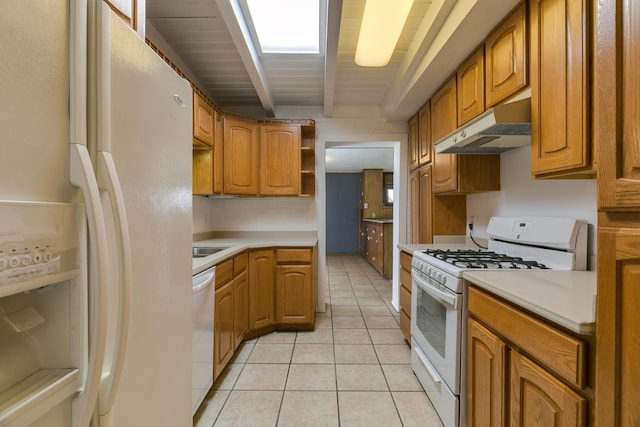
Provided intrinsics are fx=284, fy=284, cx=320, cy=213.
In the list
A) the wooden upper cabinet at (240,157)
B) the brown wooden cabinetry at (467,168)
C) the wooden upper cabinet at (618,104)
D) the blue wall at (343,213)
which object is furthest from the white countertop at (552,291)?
the blue wall at (343,213)

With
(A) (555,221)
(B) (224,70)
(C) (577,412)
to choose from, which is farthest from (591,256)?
(B) (224,70)

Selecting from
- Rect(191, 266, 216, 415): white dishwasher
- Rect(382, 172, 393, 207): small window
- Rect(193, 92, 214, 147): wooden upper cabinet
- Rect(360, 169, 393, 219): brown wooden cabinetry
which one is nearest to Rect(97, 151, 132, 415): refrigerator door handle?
Rect(191, 266, 216, 415): white dishwasher

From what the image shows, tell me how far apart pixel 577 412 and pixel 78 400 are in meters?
1.27

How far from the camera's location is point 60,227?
1.87ft

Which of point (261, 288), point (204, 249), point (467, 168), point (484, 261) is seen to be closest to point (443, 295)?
point (484, 261)

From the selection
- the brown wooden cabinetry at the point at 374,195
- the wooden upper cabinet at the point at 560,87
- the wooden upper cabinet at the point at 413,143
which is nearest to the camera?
the wooden upper cabinet at the point at 560,87

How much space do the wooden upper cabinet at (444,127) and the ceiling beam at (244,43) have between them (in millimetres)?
1490

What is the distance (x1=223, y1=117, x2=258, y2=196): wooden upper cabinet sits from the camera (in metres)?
2.71

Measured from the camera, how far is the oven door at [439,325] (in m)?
1.42

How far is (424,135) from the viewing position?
270cm

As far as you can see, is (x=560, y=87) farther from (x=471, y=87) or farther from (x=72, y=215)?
(x=72, y=215)

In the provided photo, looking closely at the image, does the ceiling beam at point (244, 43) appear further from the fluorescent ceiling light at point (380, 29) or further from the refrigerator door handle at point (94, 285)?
the refrigerator door handle at point (94, 285)

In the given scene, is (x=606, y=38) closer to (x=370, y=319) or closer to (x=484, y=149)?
(x=484, y=149)

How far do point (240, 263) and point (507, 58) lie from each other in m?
2.22
